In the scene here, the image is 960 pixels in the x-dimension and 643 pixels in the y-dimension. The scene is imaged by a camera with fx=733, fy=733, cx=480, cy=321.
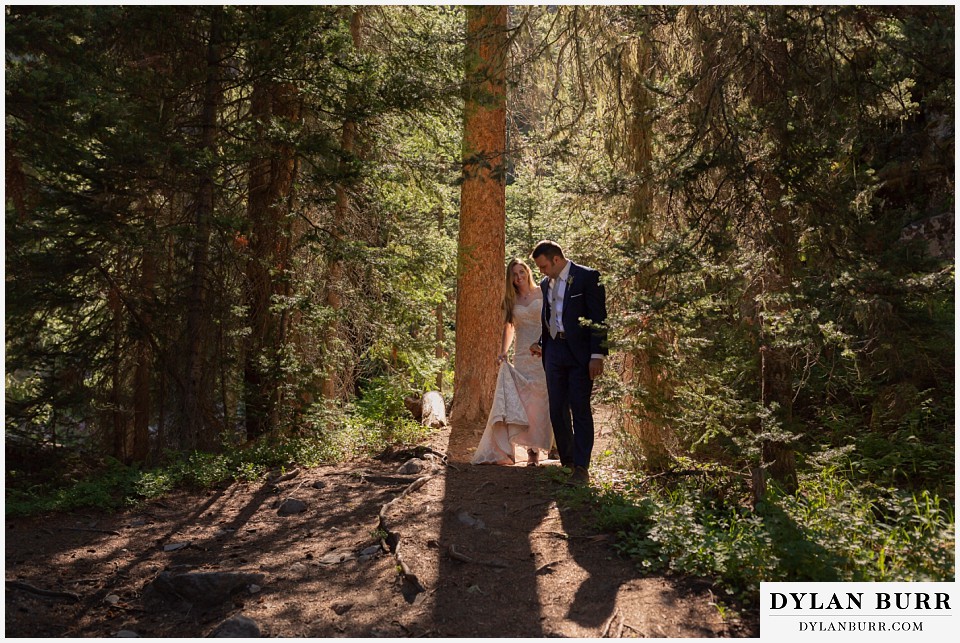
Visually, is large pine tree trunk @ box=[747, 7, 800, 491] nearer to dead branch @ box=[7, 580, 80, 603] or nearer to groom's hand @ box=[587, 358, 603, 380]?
groom's hand @ box=[587, 358, 603, 380]

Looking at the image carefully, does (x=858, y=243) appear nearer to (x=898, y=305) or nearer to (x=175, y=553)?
(x=898, y=305)

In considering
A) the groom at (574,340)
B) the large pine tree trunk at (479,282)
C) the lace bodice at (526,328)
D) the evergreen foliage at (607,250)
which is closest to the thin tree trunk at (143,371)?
the evergreen foliage at (607,250)

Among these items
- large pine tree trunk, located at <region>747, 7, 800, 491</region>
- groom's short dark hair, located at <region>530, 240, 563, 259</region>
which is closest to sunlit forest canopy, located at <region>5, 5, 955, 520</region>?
large pine tree trunk, located at <region>747, 7, 800, 491</region>

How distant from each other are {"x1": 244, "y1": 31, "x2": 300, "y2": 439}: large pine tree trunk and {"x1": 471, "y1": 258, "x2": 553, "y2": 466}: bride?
3.44 meters

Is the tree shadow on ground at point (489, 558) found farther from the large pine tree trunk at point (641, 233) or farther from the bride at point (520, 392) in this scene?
the large pine tree trunk at point (641, 233)

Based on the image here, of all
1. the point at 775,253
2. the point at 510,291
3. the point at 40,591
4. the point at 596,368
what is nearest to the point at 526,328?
the point at 510,291

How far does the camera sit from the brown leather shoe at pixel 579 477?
23.9 ft

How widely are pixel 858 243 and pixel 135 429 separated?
10471 mm

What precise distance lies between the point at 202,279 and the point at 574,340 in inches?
197

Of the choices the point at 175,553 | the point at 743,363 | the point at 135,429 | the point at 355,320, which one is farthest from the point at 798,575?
the point at 135,429

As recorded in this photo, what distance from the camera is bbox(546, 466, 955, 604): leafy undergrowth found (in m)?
4.54

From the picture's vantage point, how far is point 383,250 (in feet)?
32.0

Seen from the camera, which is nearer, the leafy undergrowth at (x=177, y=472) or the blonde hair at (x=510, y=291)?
the leafy undergrowth at (x=177, y=472)

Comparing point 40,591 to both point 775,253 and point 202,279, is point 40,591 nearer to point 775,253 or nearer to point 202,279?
point 202,279
